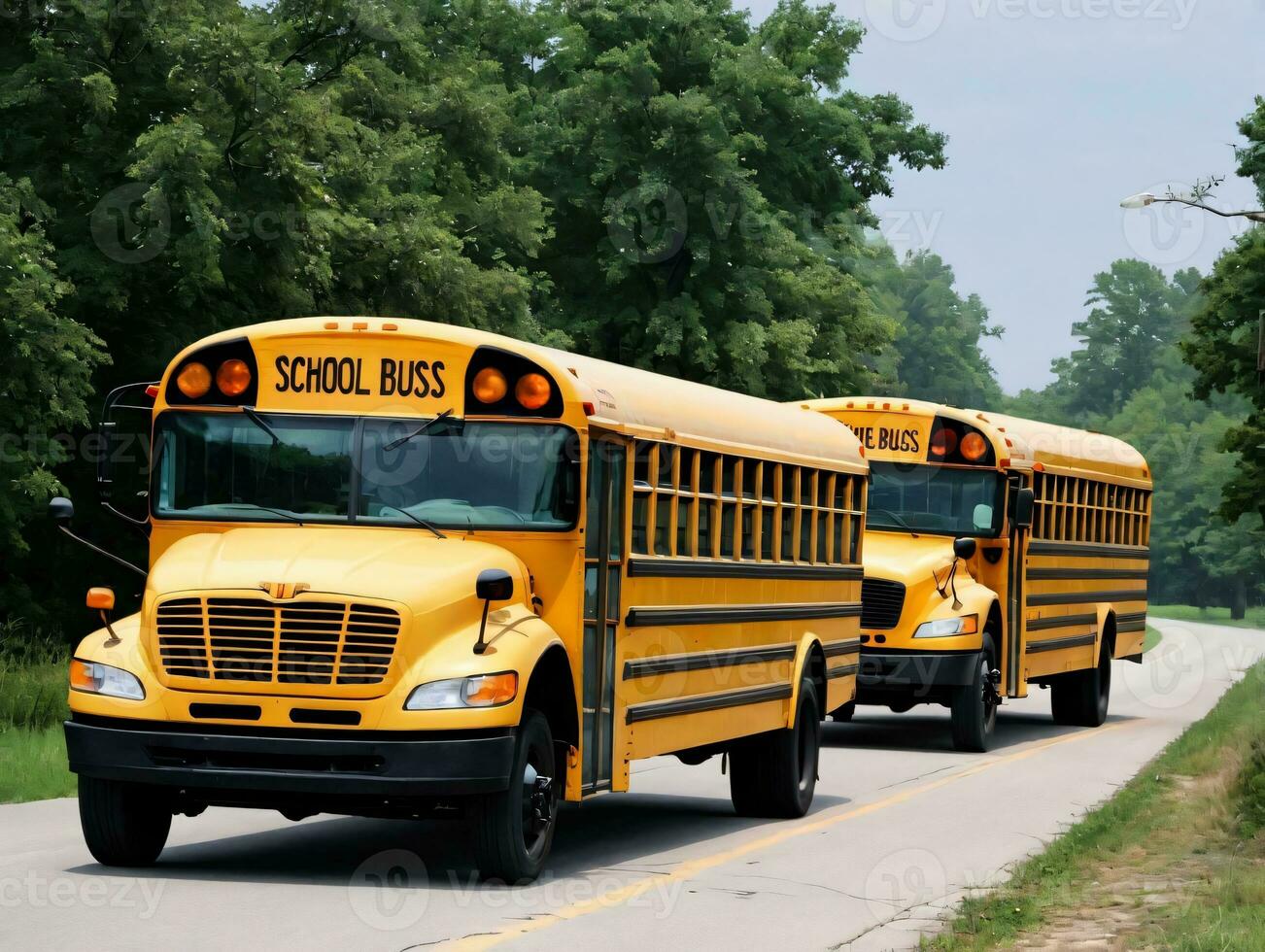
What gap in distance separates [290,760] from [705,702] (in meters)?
3.45

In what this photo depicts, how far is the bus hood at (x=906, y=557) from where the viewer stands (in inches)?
758

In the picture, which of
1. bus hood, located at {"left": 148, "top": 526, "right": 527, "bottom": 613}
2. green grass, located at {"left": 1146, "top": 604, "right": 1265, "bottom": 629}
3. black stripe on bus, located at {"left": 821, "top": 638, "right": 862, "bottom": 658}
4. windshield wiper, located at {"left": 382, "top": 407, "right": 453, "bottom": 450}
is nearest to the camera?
bus hood, located at {"left": 148, "top": 526, "right": 527, "bottom": 613}

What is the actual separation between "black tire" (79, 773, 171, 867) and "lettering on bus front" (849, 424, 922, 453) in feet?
37.9

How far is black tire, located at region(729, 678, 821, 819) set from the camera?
1364cm

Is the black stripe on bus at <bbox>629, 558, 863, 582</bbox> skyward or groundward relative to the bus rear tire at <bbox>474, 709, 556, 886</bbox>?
skyward

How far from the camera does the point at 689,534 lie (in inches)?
469

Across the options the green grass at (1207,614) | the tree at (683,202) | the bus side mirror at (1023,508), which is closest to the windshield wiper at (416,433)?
the bus side mirror at (1023,508)

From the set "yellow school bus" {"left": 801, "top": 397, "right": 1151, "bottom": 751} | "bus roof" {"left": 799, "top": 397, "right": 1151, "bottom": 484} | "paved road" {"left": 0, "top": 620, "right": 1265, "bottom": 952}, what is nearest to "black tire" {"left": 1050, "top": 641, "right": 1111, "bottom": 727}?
"yellow school bus" {"left": 801, "top": 397, "right": 1151, "bottom": 751}

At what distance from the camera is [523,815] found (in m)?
9.48

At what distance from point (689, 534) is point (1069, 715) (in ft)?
44.1

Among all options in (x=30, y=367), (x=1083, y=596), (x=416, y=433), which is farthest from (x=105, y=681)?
(x=1083, y=596)

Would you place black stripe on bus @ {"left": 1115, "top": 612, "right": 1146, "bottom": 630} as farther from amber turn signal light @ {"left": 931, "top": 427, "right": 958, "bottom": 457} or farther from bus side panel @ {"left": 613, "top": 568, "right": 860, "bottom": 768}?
bus side panel @ {"left": 613, "top": 568, "right": 860, "bottom": 768}

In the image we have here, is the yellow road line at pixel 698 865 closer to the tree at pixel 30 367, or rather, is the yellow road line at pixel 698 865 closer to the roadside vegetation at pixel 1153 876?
the roadside vegetation at pixel 1153 876

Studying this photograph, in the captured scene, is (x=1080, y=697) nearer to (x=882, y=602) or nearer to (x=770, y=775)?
(x=882, y=602)
